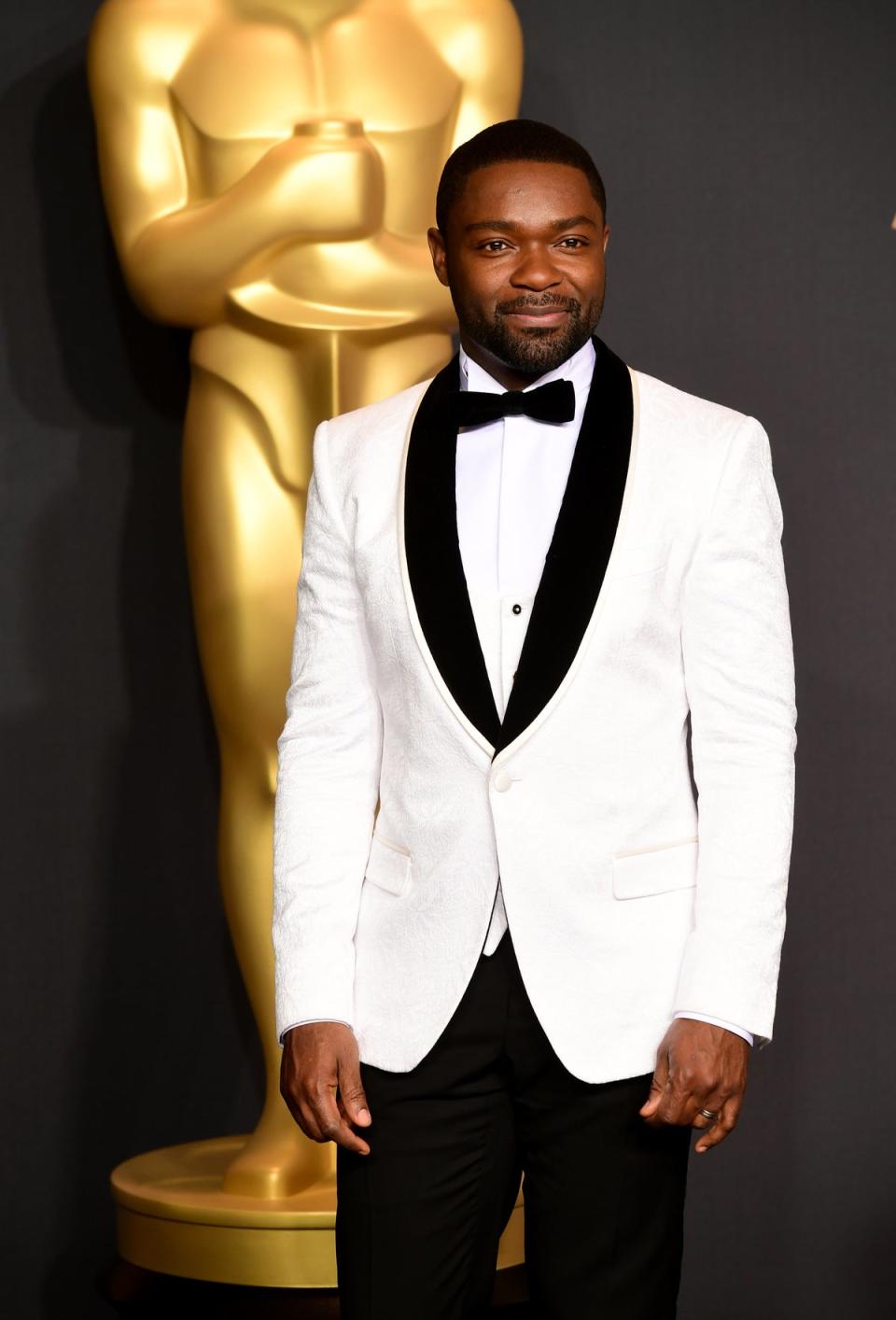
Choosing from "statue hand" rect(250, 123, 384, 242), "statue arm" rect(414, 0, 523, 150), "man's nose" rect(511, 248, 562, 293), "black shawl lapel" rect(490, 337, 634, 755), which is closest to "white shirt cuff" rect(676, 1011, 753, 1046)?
"black shawl lapel" rect(490, 337, 634, 755)

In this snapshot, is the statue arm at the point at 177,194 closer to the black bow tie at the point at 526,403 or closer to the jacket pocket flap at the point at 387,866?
the black bow tie at the point at 526,403

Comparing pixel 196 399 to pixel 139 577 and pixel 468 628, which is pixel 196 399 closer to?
pixel 139 577

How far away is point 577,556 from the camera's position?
5.23 ft

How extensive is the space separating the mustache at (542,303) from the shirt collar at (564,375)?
2.0 inches

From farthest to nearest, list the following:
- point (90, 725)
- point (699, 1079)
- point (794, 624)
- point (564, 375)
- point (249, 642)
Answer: point (794, 624)
point (90, 725)
point (249, 642)
point (564, 375)
point (699, 1079)

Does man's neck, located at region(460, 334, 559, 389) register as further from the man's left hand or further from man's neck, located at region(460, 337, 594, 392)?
the man's left hand

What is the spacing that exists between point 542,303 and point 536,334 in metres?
0.03

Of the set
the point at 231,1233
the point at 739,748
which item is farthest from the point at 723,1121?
the point at 231,1233

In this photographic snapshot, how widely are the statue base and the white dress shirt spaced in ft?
3.27

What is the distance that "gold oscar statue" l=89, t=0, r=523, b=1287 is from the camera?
2.60 metres

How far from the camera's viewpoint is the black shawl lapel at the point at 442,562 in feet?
5.18

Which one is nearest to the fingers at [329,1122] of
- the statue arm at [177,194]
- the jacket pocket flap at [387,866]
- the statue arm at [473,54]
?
the jacket pocket flap at [387,866]

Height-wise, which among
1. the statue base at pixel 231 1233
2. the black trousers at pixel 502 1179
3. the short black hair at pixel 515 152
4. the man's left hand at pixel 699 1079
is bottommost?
the statue base at pixel 231 1233

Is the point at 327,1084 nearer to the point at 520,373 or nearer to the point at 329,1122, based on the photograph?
the point at 329,1122
